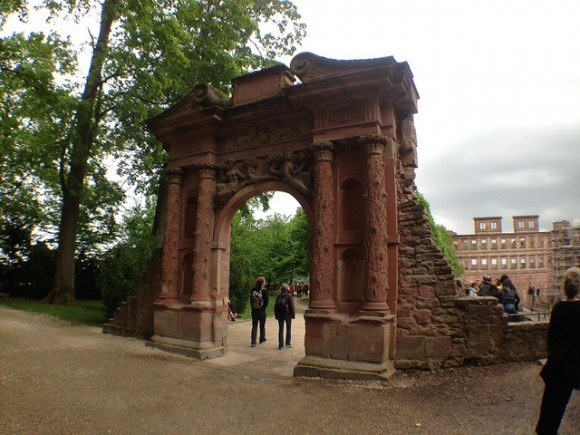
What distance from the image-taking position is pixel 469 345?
286 inches

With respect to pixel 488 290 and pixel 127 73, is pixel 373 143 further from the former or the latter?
pixel 127 73

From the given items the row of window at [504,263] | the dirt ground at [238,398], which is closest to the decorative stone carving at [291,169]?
the dirt ground at [238,398]

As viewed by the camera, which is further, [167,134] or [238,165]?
[167,134]

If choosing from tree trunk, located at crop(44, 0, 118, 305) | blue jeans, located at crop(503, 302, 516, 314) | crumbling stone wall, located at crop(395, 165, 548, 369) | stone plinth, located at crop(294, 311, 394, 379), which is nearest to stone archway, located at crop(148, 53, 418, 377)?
stone plinth, located at crop(294, 311, 394, 379)

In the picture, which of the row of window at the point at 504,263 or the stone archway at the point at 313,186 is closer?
the stone archway at the point at 313,186

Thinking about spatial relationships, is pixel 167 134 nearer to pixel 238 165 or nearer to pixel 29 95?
pixel 238 165

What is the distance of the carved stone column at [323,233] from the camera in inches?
309

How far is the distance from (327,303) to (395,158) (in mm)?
3221

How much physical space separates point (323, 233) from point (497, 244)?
66996mm

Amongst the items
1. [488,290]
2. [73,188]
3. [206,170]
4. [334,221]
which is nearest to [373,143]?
[334,221]

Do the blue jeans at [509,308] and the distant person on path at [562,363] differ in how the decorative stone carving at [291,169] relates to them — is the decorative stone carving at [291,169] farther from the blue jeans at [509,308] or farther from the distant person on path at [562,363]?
the blue jeans at [509,308]

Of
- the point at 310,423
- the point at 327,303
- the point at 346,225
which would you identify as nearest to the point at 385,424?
the point at 310,423

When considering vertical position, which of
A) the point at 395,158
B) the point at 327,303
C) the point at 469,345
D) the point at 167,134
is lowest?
the point at 469,345

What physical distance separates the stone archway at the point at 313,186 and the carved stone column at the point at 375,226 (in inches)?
0.8
